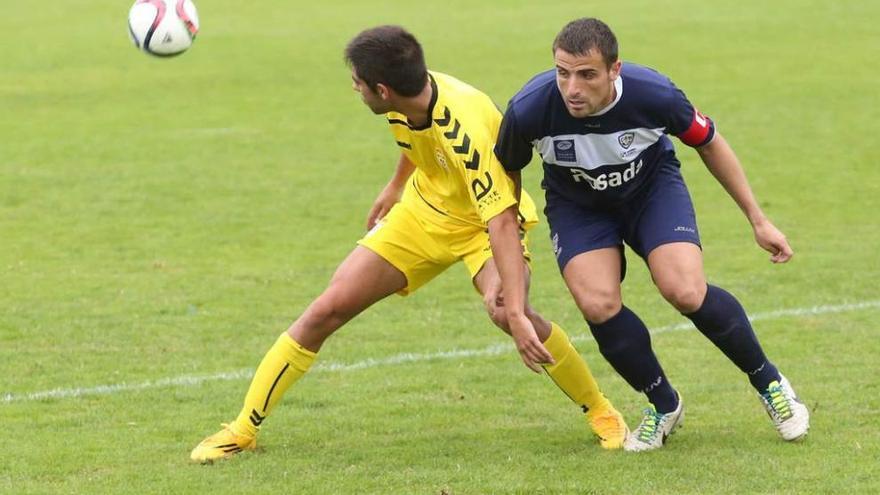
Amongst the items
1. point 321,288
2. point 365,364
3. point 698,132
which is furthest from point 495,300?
point 321,288

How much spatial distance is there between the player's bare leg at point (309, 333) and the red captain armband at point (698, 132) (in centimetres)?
150

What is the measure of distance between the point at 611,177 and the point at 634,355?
81 cm

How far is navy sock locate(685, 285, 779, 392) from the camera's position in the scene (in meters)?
6.62

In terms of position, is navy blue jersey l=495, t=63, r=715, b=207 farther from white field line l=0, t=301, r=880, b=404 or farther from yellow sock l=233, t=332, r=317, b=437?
white field line l=0, t=301, r=880, b=404

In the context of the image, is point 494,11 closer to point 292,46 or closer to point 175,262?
point 292,46

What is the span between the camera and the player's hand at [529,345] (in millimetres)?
6242

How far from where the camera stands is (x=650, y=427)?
6.82m

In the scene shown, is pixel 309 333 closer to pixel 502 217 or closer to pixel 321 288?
pixel 502 217

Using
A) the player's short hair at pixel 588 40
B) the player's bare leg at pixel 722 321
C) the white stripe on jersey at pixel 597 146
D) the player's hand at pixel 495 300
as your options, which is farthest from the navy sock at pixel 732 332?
the player's short hair at pixel 588 40

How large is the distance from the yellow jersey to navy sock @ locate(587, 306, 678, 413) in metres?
0.72

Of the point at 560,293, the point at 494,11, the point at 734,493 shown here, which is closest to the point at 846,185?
the point at 560,293

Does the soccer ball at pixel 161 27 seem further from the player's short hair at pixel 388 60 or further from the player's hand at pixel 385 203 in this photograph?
the player's short hair at pixel 388 60

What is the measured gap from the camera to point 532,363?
20.6 feet

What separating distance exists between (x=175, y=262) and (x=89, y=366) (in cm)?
367
